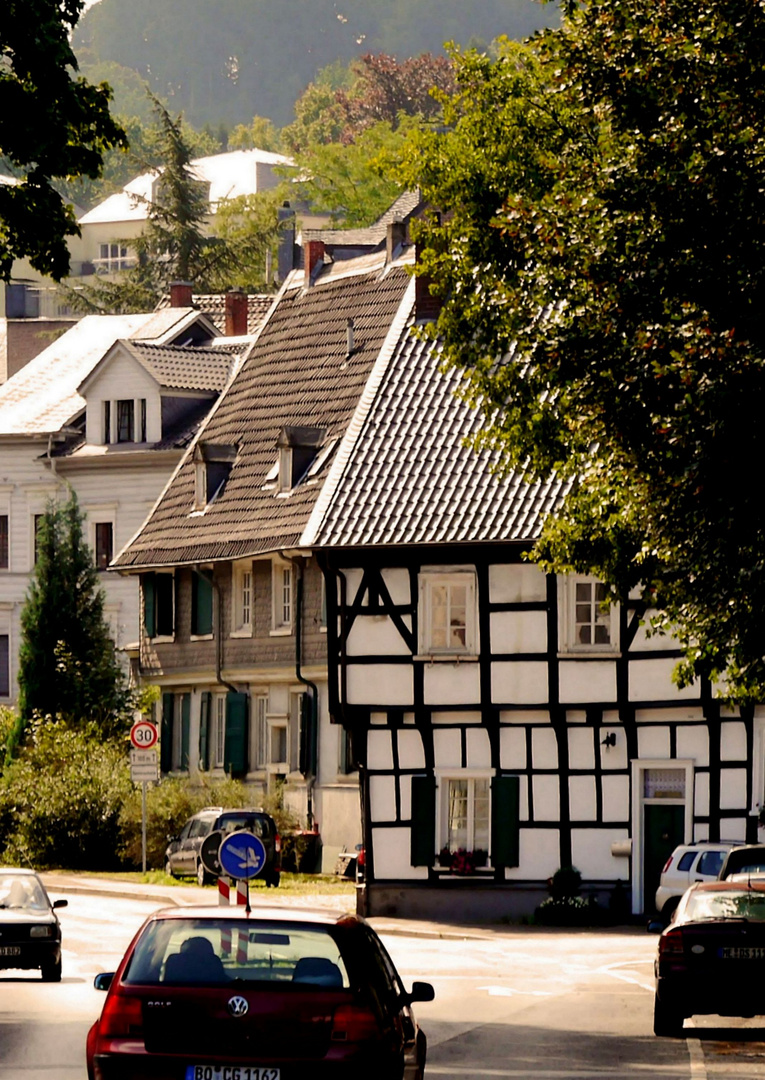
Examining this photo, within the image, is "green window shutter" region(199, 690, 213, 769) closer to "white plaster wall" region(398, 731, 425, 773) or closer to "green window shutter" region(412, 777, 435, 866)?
"white plaster wall" region(398, 731, 425, 773)

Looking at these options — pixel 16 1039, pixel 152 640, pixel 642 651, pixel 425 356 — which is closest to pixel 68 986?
pixel 16 1039

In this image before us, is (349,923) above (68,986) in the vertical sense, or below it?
above

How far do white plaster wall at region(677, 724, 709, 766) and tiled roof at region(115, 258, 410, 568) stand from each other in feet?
35.6

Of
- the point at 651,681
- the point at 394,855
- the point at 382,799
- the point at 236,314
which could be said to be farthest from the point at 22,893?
the point at 236,314

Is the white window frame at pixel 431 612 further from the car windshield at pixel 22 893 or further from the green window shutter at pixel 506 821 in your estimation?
the car windshield at pixel 22 893

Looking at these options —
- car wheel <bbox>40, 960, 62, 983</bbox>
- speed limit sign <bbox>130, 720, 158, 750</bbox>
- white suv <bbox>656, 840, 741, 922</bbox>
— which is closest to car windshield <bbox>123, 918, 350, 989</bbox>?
car wheel <bbox>40, 960, 62, 983</bbox>

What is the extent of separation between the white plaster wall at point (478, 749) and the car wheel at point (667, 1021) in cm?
1780

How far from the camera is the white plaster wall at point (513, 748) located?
3947cm

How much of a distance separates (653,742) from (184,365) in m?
29.1

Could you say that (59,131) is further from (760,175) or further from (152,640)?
(152,640)

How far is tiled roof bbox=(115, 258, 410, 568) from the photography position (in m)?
48.6

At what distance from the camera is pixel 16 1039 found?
20.4 metres

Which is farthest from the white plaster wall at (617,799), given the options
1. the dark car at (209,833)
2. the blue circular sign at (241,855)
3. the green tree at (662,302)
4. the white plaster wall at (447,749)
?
the blue circular sign at (241,855)

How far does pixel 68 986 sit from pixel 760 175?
40.1 feet
